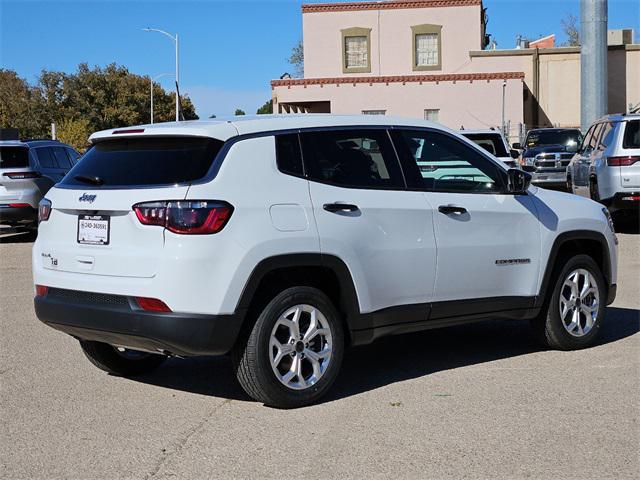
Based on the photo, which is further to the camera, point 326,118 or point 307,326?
point 326,118

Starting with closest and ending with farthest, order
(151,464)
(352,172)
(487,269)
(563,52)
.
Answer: (151,464)
(352,172)
(487,269)
(563,52)

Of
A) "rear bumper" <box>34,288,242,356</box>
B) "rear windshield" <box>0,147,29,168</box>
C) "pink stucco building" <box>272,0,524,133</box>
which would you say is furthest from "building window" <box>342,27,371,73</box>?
"rear bumper" <box>34,288,242,356</box>

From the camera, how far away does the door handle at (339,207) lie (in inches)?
226

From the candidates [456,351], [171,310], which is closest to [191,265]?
[171,310]

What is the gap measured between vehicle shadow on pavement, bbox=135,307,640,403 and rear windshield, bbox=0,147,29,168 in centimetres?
1038

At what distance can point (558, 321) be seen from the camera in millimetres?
7125

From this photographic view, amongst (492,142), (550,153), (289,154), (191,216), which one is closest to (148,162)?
(191,216)

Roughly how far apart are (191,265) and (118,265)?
0.52 metres

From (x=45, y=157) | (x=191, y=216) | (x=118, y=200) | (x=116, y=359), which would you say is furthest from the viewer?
(x=45, y=157)

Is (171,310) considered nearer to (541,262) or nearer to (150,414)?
(150,414)

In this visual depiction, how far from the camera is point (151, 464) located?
15.5 ft

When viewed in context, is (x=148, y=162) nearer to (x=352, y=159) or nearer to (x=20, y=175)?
(x=352, y=159)

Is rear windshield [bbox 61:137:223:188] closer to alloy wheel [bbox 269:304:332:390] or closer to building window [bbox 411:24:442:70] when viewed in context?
alloy wheel [bbox 269:304:332:390]

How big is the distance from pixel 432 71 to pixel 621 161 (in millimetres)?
31937
